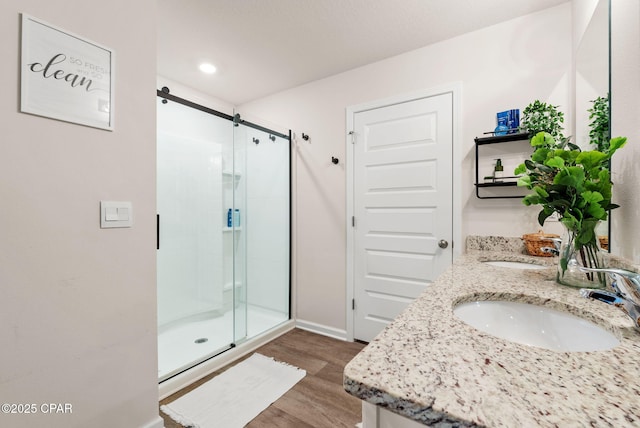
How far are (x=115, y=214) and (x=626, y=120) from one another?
1995 millimetres

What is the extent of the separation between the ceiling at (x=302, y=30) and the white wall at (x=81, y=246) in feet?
2.10

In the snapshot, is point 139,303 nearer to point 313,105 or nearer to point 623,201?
point 623,201

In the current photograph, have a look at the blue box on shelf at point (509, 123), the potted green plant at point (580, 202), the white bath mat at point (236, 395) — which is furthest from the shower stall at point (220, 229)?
the potted green plant at point (580, 202)

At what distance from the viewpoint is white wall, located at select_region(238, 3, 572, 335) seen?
175 centimetres

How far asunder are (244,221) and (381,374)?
227 centimetres

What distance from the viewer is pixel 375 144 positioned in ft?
7.67

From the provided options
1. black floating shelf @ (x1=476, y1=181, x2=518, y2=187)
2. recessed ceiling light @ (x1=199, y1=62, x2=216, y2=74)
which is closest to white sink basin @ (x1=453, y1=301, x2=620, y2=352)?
black floating shelf @ (x1=476, y1=181, x2=518, y2=187)

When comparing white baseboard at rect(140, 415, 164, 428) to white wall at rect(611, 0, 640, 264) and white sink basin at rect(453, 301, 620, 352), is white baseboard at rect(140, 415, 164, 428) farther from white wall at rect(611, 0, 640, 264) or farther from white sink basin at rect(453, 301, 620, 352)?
white wall at rect(611, 0, 640, 264)

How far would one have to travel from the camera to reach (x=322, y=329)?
8.54 feet

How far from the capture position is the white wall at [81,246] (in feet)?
3.18

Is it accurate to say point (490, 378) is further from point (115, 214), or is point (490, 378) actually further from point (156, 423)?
point (156, 423)

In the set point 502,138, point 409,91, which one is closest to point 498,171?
point 502,138

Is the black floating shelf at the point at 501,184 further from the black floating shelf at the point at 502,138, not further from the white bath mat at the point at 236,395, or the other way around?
the white bath mat at the point at 236,395

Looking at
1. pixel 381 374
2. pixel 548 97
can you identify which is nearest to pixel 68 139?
pixel 381 374
